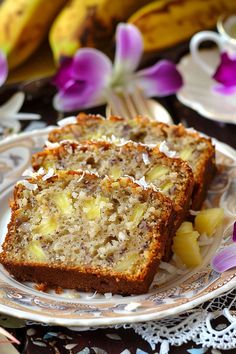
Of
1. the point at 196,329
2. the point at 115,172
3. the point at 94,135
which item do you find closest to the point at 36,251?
the point at 115,172

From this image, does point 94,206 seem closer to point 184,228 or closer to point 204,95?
point 184,228

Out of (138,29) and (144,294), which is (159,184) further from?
(138,29)

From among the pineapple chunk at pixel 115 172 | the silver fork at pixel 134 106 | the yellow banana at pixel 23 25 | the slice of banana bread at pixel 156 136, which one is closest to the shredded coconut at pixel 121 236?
the pineapple chunk at pixel 115 172

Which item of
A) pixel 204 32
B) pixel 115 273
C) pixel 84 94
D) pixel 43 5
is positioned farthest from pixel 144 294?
pixel 43 5

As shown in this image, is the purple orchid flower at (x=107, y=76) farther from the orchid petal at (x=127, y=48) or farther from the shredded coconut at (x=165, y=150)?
the shredded coconut at (x=165, y=150)

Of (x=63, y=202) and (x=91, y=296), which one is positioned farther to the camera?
(x=63, y=202)

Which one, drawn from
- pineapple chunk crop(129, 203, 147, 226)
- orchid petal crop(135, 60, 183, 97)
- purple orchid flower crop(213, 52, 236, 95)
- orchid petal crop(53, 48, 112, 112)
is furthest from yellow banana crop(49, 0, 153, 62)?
pineapple chunk crop(129, 203, 147, 226)
